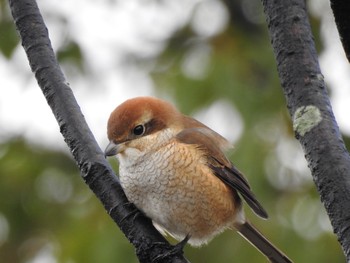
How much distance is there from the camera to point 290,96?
2109 millimetres

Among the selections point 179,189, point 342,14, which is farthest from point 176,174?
point 342,14

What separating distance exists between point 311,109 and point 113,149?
1775 millimetres

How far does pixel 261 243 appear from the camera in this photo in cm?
411

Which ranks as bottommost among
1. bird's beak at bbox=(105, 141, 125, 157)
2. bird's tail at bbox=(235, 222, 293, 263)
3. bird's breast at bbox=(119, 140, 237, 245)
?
bird's tail at bbox=(235, 222, 293, 263)

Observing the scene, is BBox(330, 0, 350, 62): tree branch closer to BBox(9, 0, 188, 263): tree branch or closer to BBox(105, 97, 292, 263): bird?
BBox(9, 0, 188, 263): tree branch

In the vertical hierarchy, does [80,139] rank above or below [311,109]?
above

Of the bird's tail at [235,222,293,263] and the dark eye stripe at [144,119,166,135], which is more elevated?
the dark eye stripe at [144,119,166,135]

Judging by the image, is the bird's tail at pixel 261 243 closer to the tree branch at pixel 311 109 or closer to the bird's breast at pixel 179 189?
the bird's breast at pixel 179 189

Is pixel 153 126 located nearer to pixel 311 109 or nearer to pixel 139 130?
pixel 139 130

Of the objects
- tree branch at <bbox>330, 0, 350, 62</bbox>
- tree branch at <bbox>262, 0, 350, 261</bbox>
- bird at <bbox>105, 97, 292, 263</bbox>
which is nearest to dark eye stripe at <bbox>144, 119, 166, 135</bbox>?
bird at <bbox>105, 97, 292, 263</bbox>

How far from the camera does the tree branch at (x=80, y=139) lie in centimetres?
260

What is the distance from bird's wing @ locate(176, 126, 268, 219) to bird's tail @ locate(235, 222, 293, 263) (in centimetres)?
30

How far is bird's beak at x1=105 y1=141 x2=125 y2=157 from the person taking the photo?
3.65 metres

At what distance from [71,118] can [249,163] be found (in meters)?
2.58
